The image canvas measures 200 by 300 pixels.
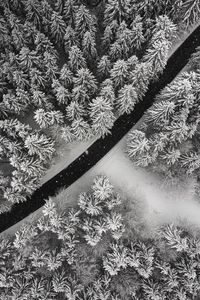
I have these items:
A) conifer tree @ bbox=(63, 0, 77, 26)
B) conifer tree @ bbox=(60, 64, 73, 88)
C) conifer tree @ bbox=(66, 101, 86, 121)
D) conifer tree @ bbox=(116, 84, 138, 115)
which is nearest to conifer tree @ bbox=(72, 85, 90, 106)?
conifer tree @ bbox=(66, 101, 86, 121)

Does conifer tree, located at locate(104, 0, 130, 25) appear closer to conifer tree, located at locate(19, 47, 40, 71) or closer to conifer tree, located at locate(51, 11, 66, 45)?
conifer tree, located at locate(51, 11, 66, 45)

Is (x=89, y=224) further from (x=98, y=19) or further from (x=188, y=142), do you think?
(x=98, y=19)

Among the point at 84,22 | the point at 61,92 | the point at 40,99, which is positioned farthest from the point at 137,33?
the point at 40,99

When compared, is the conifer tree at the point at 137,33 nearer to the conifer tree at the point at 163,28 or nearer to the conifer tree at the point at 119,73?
the conifer tree at the point at 163,28

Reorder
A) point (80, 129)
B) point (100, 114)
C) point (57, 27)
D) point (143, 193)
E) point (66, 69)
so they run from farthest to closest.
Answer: point (143, 193)
point (57, 27)
point (80, 129)
point (66, 69)
point (100, 114)

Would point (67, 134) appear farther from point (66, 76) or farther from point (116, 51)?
point (116, 51)

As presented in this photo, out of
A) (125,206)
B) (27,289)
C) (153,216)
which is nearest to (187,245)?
(153,216)
